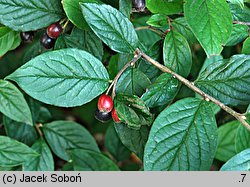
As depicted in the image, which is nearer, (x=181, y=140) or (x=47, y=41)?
(x=181, y=140)

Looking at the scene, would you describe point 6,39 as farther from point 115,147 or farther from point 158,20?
point 115,147

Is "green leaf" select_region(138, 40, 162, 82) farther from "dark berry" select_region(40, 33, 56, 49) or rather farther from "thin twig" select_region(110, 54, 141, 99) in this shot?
"dark berry" select_region(40, 33, 56, 49)

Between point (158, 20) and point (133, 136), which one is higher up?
point (158, 20)

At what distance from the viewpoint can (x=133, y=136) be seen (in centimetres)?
111

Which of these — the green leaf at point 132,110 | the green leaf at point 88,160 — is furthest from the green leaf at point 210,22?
the green leaf at point 88,160

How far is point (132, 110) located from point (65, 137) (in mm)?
514

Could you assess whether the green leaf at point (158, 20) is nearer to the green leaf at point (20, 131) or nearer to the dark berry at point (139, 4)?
the dark berry at point (139, 4)

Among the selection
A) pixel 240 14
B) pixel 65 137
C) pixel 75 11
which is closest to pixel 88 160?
pixel 65 137

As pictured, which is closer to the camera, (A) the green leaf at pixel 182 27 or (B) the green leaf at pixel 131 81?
(B) the green leaf at pixel 131 81

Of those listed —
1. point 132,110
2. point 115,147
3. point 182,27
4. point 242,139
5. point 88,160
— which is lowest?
point 115,147

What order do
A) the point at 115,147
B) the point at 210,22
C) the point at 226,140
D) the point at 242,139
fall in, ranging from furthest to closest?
the point at 115,147, the point at 226,140, the point at 242,139, the point at 210,22

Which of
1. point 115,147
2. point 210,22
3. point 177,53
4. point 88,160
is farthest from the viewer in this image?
point 115,147

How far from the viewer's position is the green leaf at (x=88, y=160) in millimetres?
1360

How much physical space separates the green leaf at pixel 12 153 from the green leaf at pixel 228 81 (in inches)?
19.3
